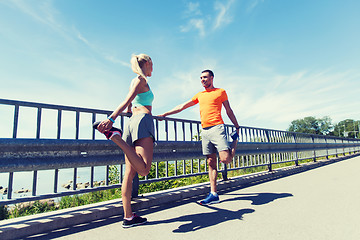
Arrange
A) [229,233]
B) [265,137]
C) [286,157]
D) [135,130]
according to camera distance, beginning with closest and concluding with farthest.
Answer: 1. [229,233]
2. [135,130]
3. [265,137]
4. [286,157]

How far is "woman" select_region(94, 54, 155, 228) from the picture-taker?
2.70 metres

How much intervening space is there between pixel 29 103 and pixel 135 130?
149 centimetres

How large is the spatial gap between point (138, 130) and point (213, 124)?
170 cm

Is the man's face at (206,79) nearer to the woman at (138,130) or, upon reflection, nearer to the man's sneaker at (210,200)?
the woman at (138,130)

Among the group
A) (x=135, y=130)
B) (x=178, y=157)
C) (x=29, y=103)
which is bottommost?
(x=178, y=157)

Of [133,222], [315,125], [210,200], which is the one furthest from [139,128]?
[315,125]

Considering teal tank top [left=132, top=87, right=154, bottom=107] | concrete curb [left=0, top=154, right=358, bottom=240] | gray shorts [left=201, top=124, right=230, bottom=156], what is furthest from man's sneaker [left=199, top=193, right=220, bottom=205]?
teal tank top [left=132, top=87, right=154, bottom=107]

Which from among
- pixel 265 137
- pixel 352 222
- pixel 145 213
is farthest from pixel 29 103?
pixel 265 137

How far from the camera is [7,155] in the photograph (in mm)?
2619

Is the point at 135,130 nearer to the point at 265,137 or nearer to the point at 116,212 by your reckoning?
the point at 116,212

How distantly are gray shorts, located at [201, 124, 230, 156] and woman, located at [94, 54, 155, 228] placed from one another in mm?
1485

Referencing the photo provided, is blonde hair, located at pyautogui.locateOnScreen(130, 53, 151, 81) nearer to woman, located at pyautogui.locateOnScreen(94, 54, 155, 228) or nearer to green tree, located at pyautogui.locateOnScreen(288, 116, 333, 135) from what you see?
woman, located at pyautogui.locateOnScreen(94, 54, 155, 228)

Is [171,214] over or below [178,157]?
below

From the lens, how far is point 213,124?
4105 mm
